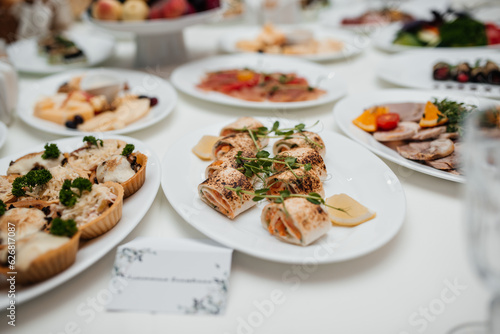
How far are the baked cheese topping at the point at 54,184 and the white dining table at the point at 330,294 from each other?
10.3 inches

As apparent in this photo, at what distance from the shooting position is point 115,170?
1222mm

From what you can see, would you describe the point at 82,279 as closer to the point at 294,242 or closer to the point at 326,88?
the point at 294,242

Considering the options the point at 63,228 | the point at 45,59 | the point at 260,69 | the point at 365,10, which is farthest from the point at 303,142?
the point at 365,10

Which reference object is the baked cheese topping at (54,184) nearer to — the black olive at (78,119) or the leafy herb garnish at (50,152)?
the leafy herb garnish at (50,152)

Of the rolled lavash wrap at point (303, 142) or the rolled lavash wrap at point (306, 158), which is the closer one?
the rolled lavash wrap at point (306, 158)

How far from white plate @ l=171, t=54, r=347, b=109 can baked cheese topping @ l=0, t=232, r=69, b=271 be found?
43.9 inches

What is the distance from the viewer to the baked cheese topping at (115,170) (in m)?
1.21

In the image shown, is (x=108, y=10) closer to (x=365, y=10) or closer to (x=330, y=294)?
(x=330, y=294)

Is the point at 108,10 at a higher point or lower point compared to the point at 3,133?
higher

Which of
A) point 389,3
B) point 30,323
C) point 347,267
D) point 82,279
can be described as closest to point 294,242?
point 347,267

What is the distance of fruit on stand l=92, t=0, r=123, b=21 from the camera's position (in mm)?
1992

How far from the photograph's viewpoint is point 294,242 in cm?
104

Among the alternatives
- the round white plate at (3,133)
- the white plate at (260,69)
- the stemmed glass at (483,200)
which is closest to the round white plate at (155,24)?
the white plate at (260,69)

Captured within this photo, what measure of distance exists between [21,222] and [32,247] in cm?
15
